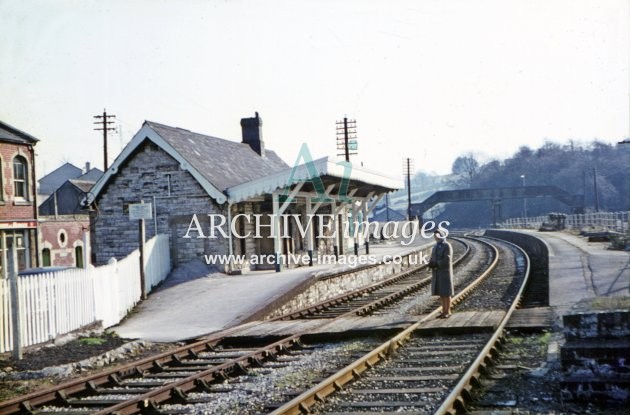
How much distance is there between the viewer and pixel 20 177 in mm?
21750

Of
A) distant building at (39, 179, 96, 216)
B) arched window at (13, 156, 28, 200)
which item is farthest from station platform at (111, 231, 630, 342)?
distant building at (39, 179, 96, 216)

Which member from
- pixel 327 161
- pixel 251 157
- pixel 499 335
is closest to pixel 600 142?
pixel 251 157

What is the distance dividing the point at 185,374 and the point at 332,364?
77.4 inches

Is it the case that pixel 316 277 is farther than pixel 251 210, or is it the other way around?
pixel 251 210

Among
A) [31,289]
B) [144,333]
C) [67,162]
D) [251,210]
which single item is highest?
[67,162]

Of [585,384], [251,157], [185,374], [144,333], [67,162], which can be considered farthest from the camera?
[67,162]

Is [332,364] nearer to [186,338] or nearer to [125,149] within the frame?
[186,338]

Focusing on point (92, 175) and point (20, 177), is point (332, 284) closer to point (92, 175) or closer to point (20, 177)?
point (20, 177)

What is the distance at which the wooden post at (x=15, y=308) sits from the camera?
10.0 meters

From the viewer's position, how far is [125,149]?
21641mm

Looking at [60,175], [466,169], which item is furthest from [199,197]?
[466,169]

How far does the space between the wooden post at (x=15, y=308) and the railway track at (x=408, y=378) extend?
5.53 metres

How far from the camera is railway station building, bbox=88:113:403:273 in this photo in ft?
65.2

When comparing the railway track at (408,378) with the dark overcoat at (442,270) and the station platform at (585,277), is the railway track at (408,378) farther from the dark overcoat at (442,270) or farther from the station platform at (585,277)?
the station platform at (585,277)
